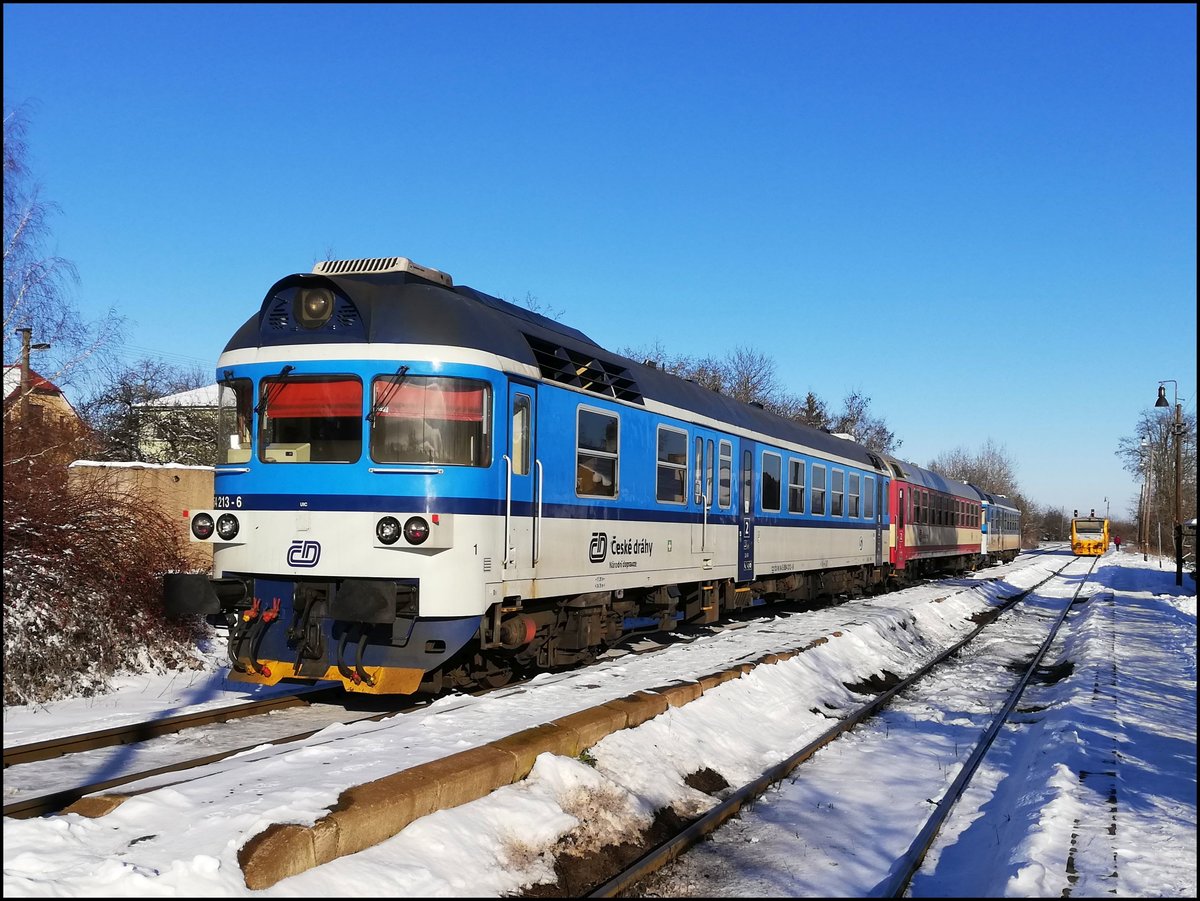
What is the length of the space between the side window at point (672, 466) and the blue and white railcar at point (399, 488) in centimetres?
164

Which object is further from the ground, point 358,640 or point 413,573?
point 413,573

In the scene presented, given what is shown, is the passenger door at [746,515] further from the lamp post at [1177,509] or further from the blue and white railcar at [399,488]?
the lamp post at [1177,509]

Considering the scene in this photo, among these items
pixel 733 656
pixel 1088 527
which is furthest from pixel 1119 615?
pixel 1088 527

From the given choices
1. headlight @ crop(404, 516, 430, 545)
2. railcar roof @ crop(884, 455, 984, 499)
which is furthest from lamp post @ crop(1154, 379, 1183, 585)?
Result: headlight @ crop(404, 516, 430, 545)

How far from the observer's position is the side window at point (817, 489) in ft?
61.7

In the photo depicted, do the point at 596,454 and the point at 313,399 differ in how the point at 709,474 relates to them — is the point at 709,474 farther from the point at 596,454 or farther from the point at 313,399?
the point at 313,399

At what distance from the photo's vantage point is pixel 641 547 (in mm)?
11742

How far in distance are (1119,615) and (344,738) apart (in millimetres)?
19553

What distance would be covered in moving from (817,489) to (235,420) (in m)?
12.4

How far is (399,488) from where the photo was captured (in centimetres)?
841

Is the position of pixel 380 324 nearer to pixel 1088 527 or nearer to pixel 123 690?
pixel 123 690

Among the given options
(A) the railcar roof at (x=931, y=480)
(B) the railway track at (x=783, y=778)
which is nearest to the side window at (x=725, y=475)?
(B) the railway track at (x=783, y=778)

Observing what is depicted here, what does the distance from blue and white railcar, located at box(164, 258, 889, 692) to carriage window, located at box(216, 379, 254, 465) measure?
0.02 m

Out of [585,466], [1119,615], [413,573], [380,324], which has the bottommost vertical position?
[1119,615]
